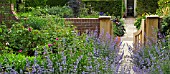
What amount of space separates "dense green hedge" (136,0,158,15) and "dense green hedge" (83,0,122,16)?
2015 mm

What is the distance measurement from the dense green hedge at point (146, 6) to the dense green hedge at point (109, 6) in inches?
79.3

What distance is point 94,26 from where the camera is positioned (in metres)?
7.62

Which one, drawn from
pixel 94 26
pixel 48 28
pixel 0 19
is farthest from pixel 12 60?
pixel 94 26

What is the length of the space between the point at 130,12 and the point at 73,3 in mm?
12412

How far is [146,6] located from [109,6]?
2.56 m

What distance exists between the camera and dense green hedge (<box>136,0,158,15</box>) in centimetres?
1966

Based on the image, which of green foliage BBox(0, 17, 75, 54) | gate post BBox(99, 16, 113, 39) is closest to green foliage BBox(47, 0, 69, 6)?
gate post BBox(99, 16, 113, 39)

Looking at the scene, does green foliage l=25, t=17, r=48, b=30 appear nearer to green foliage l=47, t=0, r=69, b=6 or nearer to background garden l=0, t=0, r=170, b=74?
background garden l=0, t=0, r=170, b=74

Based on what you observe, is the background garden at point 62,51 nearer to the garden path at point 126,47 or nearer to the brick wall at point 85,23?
the garden path at point 126,47

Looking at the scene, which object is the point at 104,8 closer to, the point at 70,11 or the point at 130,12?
the point at 130,12

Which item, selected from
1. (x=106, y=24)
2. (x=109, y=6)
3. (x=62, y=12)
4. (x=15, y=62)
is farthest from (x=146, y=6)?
(x=15, y=62)

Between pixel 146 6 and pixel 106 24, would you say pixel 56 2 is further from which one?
pixel 106 24

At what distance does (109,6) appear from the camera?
1842 cm

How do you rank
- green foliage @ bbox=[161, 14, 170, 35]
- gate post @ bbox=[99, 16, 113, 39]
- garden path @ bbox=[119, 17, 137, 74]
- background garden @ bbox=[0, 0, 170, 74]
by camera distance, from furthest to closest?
gate post @ bbox=[99, 16, 113, 39], green foliage @ bbox=[161, 14, 170, 35], garden path @ bbox=[119, 17, 137, 74], background garden @ bbox=[0, 0, 170, 74]
